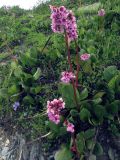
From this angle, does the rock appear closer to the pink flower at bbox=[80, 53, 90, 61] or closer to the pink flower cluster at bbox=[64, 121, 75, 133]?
the pink flower cluster at bbox=[64, 121, 75, 133]

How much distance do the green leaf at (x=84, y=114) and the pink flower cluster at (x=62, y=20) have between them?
106 cm

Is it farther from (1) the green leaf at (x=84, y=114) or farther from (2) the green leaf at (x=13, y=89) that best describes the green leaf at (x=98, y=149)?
(2) the green leaf at (x=13, y=89)

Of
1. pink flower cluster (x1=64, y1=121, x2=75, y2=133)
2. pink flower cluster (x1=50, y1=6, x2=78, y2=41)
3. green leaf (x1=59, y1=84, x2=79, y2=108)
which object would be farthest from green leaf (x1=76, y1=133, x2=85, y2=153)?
pink flower cluster (x1=50, y1=6, x2=78, y2=41)

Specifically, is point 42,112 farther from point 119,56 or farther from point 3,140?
point 119,56

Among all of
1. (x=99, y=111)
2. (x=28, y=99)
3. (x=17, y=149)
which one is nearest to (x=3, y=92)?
(x=28, y=99)

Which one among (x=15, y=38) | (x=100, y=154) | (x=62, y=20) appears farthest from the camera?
(x=15, y=38)

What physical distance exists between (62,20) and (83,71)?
168cm

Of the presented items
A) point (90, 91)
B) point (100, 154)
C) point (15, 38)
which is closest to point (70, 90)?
point (90, 91)

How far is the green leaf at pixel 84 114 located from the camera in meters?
5.54

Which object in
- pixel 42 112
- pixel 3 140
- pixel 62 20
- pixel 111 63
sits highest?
pixel 62 20

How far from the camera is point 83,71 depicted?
21.2ft

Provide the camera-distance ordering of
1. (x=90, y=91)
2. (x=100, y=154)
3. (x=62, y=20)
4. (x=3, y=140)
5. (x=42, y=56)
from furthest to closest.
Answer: (x=42, y=56) → (x=3, y=140) → (x=90, y=91) → (x=100, y=154) → (x=62, y=20)

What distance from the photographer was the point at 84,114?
559 centimetres

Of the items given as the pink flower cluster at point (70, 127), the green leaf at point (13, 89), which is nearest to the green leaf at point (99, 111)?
the pink flower cluster at point (70, 127)
